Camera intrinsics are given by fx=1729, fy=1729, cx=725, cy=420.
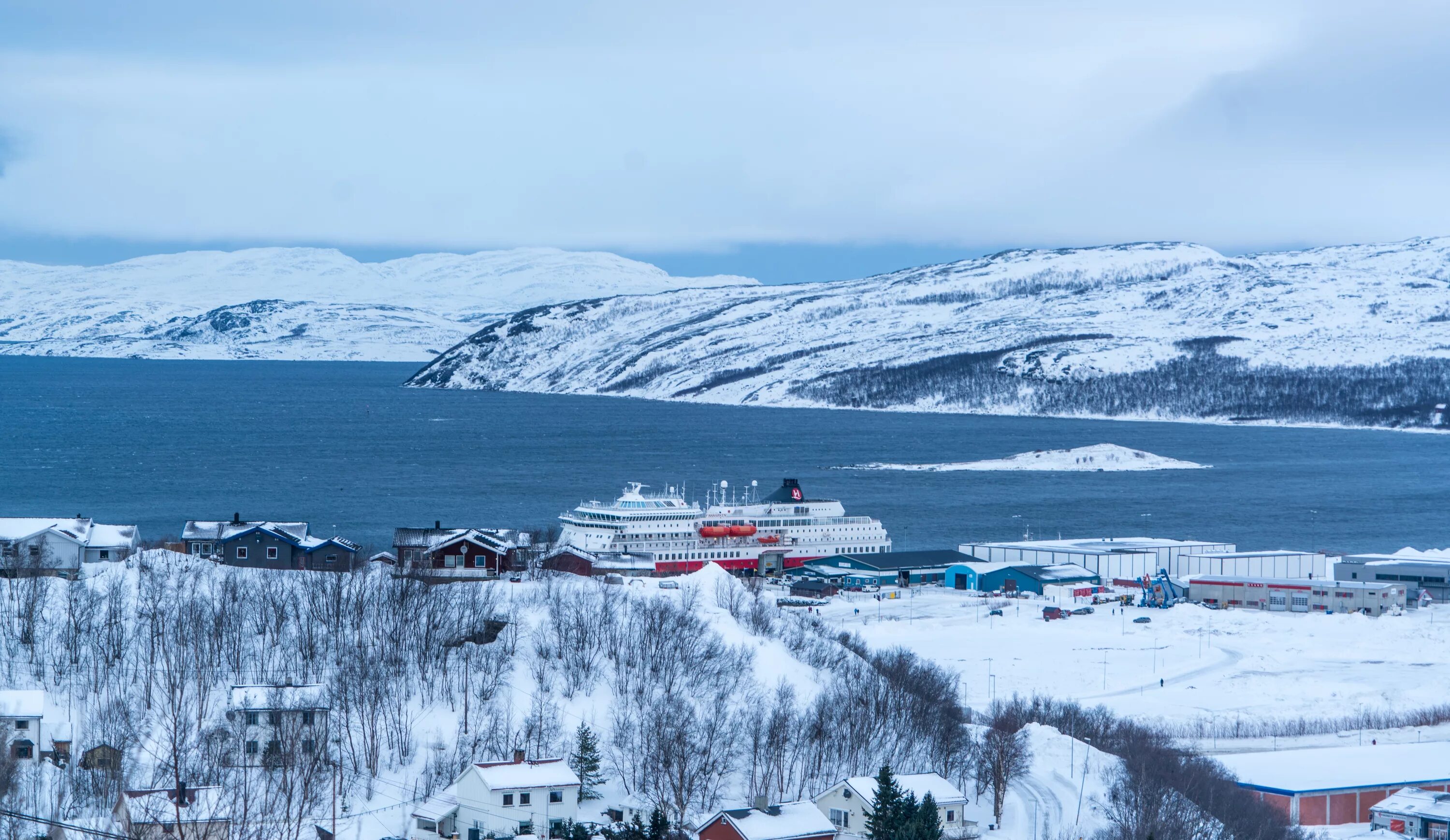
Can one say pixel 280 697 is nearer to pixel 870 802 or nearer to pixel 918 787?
pixel 870 802

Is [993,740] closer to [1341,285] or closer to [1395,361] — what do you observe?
[1395,361]

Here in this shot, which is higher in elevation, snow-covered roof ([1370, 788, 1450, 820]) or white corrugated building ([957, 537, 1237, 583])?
white corrugated building ([957, 537, 1237, 583])

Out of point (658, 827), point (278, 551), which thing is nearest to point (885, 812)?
point (658, 827)

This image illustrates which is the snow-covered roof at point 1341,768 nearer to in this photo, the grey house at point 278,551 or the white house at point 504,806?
the white house at point 504,806

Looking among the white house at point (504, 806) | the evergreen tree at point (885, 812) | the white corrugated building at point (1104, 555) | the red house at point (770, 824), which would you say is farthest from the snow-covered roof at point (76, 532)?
the white corrugated building at point (1104, 555)

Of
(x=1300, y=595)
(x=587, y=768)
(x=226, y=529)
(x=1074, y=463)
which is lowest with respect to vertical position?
(x=1300, y=595)

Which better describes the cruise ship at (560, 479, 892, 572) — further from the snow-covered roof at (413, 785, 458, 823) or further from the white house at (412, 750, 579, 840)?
the white house at (412, 750, 579, 840)

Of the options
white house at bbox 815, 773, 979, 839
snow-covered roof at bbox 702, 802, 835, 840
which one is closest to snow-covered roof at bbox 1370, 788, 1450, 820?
white house at bbox 815, 773, 979, 839
